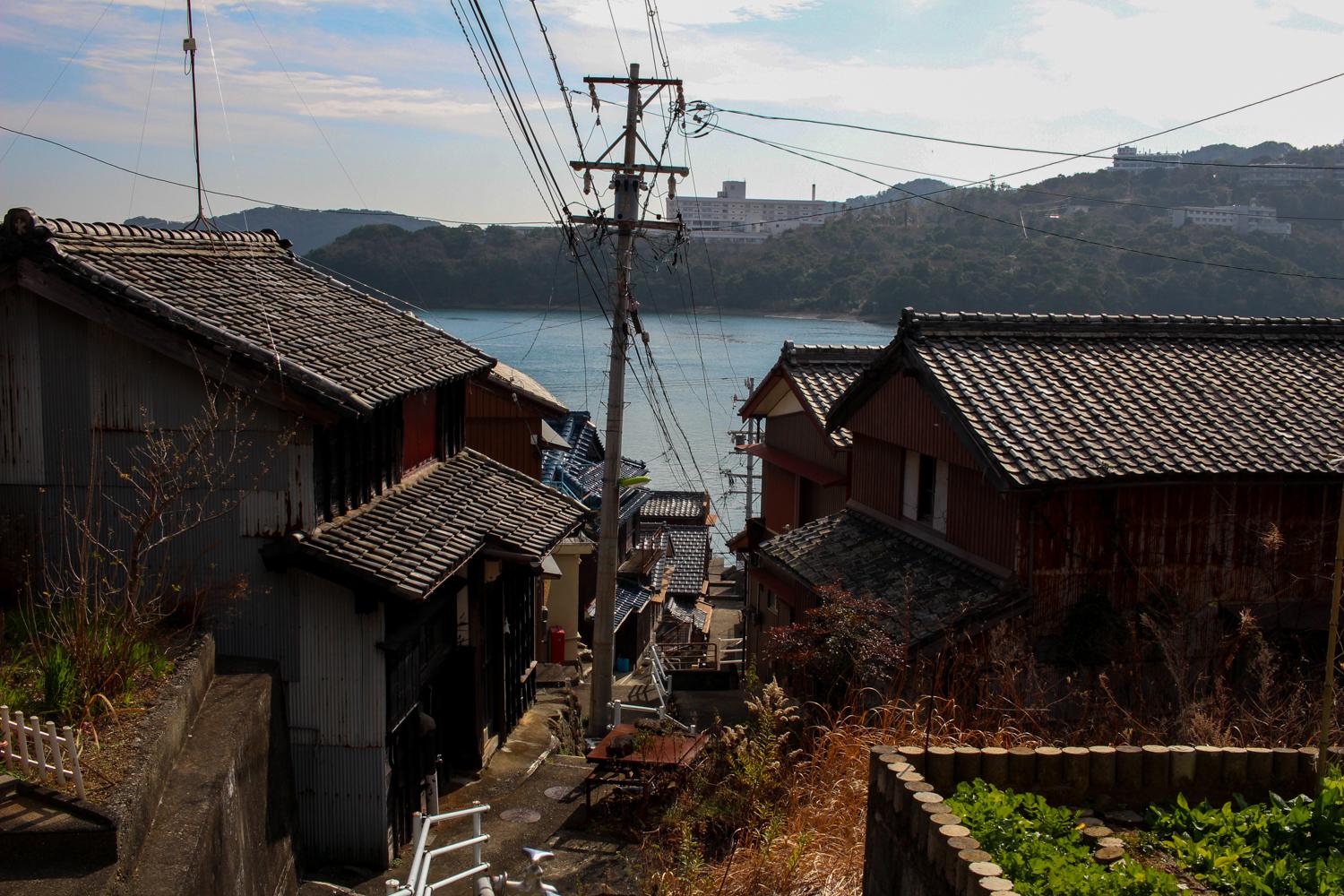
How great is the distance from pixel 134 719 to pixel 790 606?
430 inches

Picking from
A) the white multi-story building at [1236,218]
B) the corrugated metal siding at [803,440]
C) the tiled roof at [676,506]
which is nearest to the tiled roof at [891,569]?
the corrugated metal siding at [803,440]

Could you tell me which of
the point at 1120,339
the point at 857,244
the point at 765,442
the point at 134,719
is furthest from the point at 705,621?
the point at 857,244

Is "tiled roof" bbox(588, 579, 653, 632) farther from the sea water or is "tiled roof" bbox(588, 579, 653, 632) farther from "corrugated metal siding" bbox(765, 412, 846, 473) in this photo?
the sea water

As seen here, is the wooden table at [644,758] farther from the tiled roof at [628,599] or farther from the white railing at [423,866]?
the tiled roof at [628,599]

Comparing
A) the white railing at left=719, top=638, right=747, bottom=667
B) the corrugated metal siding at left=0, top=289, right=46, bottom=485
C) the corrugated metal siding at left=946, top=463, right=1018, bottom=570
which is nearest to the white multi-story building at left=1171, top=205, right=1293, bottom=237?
the white railing at left=719, top=638, right=747, bottom=667

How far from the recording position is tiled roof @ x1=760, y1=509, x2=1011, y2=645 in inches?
489

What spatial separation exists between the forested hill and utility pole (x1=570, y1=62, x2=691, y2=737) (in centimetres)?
1804

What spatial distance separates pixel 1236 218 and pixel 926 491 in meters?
80.4

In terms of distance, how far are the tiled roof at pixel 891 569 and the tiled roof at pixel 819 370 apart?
166 inches

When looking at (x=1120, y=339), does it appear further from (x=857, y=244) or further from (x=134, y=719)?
(x=857, y=244)

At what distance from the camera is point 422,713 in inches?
529

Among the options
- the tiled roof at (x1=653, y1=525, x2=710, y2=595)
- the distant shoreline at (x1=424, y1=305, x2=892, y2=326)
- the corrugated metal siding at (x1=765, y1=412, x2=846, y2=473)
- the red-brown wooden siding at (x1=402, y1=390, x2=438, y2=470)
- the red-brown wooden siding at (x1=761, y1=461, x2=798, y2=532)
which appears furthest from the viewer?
the distant shoreline at (x1=424, y1=305, x2=892, y2=326)

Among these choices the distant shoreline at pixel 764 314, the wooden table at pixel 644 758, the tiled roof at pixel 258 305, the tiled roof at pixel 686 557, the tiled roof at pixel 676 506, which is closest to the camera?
the tiled roof at pixel 258 305

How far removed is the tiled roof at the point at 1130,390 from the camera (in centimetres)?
1252
